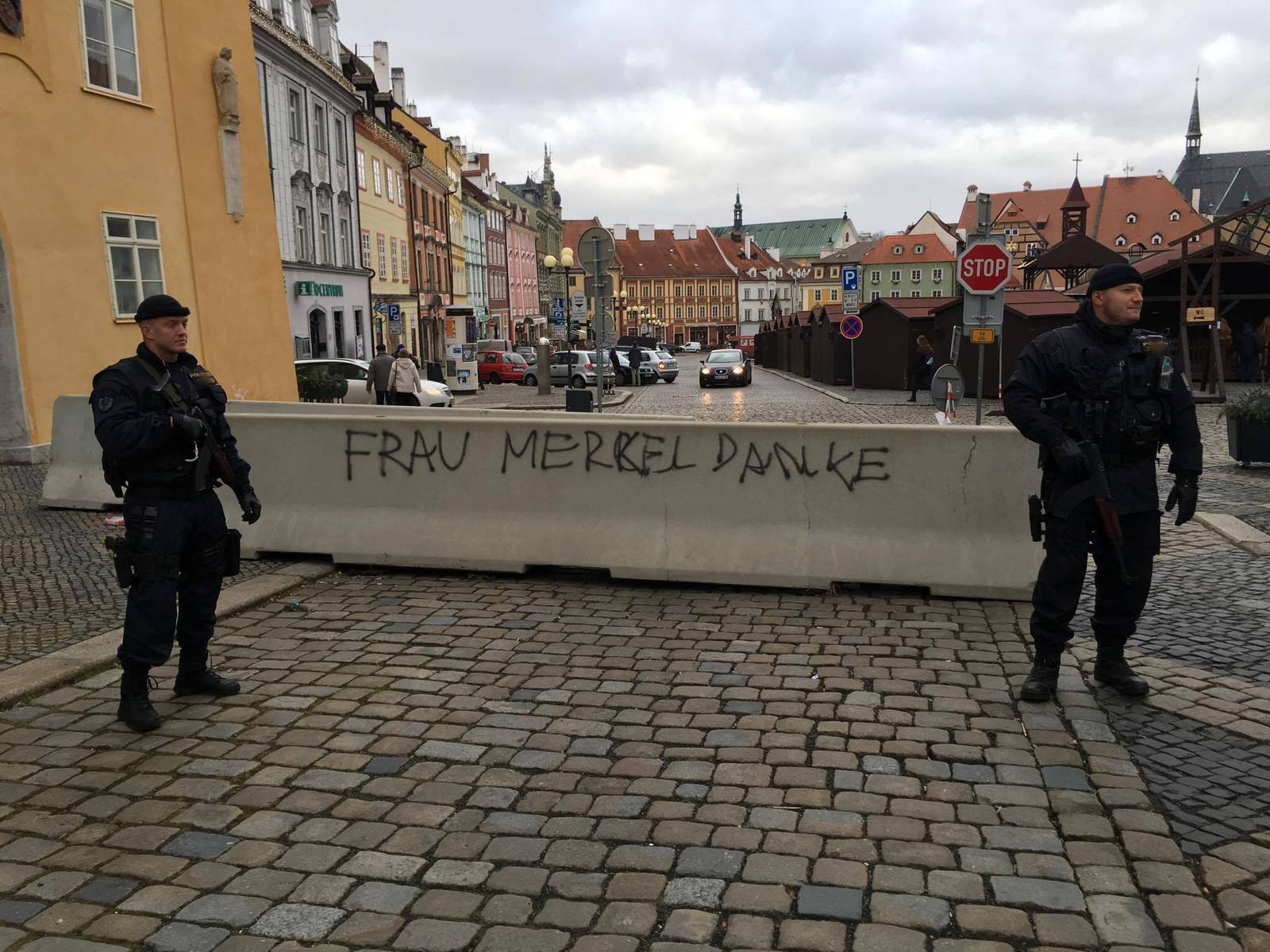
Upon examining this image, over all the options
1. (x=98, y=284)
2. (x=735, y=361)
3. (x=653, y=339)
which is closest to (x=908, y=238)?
(x=653, y=339)

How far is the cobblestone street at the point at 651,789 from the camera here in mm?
3107

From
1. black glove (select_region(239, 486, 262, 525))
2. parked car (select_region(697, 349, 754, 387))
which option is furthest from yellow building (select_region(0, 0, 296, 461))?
parked car (select_region(697, 349, 754, 387))

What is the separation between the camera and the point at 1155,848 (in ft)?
11.3

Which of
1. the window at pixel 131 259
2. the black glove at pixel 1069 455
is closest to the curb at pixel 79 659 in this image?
the black glove at pixel 1069 455

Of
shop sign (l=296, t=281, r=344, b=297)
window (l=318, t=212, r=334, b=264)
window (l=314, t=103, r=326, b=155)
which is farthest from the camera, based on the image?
window (l=318, t=212, r=334, b=264)

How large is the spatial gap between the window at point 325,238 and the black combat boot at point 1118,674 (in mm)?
35716

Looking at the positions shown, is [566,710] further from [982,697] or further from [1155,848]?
[1155,848]

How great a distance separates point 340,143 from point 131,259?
24771 mm

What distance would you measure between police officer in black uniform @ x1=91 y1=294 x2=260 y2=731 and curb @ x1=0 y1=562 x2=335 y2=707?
68 centimetres

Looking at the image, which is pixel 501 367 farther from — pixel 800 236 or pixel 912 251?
pixel 800 236

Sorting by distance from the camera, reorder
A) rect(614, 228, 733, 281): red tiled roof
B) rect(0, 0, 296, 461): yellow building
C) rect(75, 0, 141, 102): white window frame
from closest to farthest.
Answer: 1. rect(0, 0, 296, 461): yellow building
2. rect(75, 0, 141, 102): white window frame
3. rect(614, 228, 733, 281): red tiled roof

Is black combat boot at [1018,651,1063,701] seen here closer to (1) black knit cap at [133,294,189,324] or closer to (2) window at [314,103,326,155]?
(1) black knit cap at [133,294,189,324]

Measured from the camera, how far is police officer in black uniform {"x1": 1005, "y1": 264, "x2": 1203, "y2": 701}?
4.69 metres

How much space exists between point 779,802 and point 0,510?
916 cm
